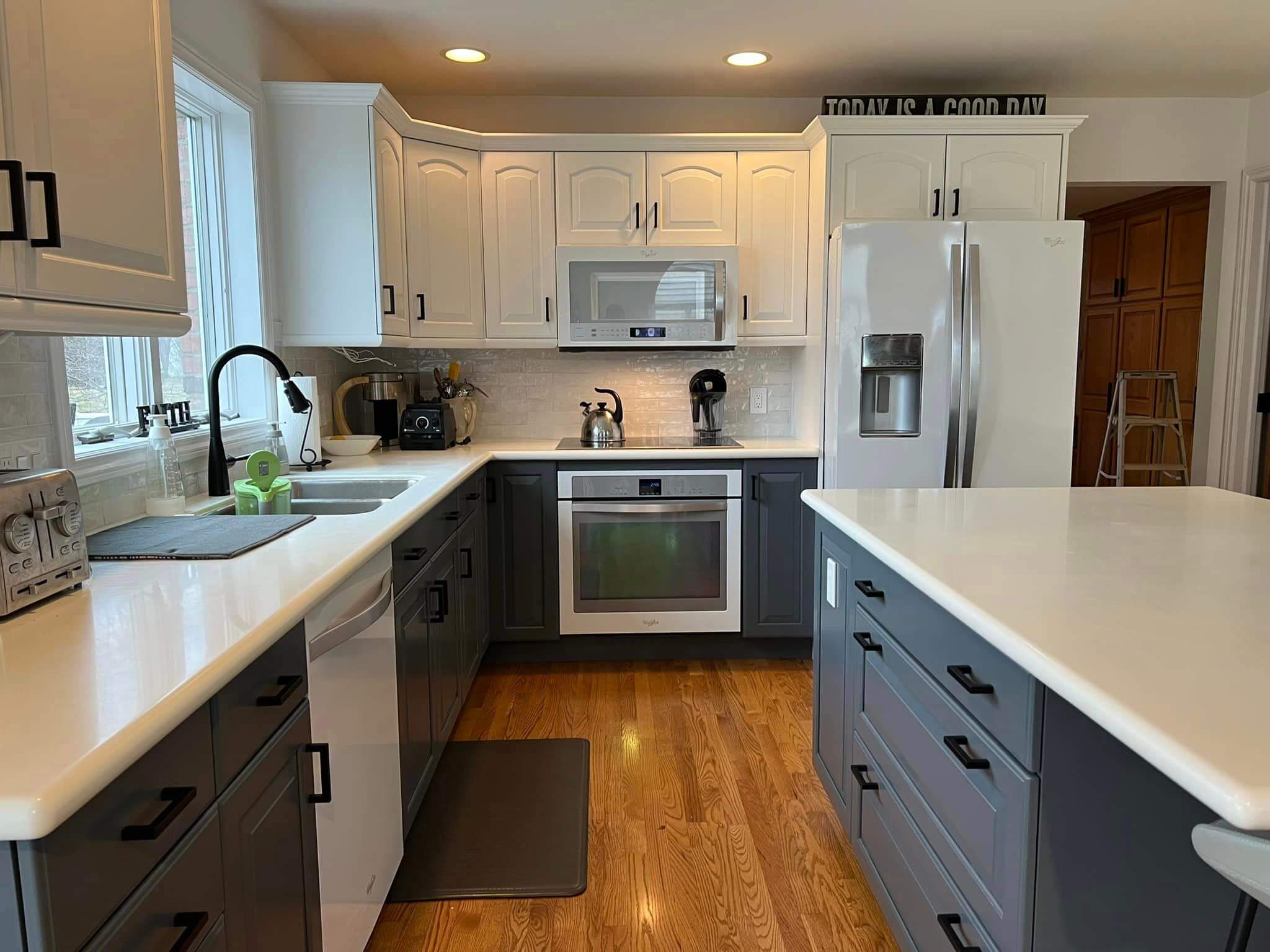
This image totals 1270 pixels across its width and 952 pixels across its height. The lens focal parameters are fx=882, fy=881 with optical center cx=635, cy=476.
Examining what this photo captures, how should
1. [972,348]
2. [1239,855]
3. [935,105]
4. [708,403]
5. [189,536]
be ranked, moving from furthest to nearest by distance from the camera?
[708,403] → [935,105] → [972,348] → [189,536] → [1239,855]

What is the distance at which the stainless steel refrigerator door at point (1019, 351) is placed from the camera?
329 cm

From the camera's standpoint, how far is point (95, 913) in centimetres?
83

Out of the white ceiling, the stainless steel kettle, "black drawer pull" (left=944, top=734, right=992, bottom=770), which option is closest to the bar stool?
"black drawer pull" (left=944, top=734, right=992, bottom=770)

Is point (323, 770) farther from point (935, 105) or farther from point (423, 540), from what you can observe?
point (935, 105)

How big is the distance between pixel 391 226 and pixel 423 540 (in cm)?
153

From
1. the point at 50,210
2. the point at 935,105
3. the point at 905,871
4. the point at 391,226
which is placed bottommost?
the point at 905,871

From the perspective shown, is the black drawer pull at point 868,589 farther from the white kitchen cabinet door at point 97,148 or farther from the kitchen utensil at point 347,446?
the kitchen utensil at point 347,446

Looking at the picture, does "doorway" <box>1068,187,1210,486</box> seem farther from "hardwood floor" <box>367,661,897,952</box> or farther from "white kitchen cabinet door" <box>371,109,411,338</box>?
"white kitchen cabinet door" <box>371,109,411,338</box>

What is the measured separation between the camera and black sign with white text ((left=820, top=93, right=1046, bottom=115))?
3564mm

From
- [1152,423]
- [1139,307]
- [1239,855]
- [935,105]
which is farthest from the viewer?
[1139,307]

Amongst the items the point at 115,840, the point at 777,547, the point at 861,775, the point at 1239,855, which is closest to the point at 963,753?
the point at 1239,855

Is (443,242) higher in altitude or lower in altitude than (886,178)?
lower

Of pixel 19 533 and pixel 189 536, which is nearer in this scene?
pixel 19 533

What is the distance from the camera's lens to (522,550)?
11.6ft
